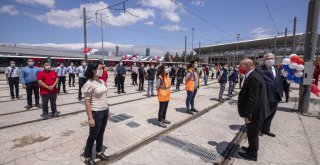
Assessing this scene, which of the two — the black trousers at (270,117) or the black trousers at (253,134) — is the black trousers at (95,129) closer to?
the black trousers at (253,134)

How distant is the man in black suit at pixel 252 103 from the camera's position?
3.19m

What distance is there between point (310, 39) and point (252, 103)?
5636mm

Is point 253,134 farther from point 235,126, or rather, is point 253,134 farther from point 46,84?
point 46,84

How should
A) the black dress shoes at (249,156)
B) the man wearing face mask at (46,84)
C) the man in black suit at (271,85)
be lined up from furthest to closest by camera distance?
the man wearing face mask at (46,84) < the man in black suit at (271,85) < the black dress shoes at (249,156)

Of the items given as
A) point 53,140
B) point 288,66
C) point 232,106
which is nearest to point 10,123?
point 53,140

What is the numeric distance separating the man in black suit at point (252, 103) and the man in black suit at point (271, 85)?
1.14 m

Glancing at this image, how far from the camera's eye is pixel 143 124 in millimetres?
5316

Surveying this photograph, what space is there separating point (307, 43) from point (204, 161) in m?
6.51

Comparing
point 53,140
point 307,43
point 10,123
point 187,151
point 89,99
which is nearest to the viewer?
point 89,99

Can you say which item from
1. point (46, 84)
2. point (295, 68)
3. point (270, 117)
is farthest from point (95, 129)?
point (295, 68)

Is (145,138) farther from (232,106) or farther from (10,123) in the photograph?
(232,106)

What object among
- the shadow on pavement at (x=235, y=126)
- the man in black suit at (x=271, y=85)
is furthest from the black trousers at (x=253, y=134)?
the shadow on pavement at (x=235, y=126)

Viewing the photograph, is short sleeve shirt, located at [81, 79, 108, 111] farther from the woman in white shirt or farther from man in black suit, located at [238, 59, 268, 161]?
man in black suit, located at [238, 59, 268, 161]

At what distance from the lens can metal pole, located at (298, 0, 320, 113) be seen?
258 inches
